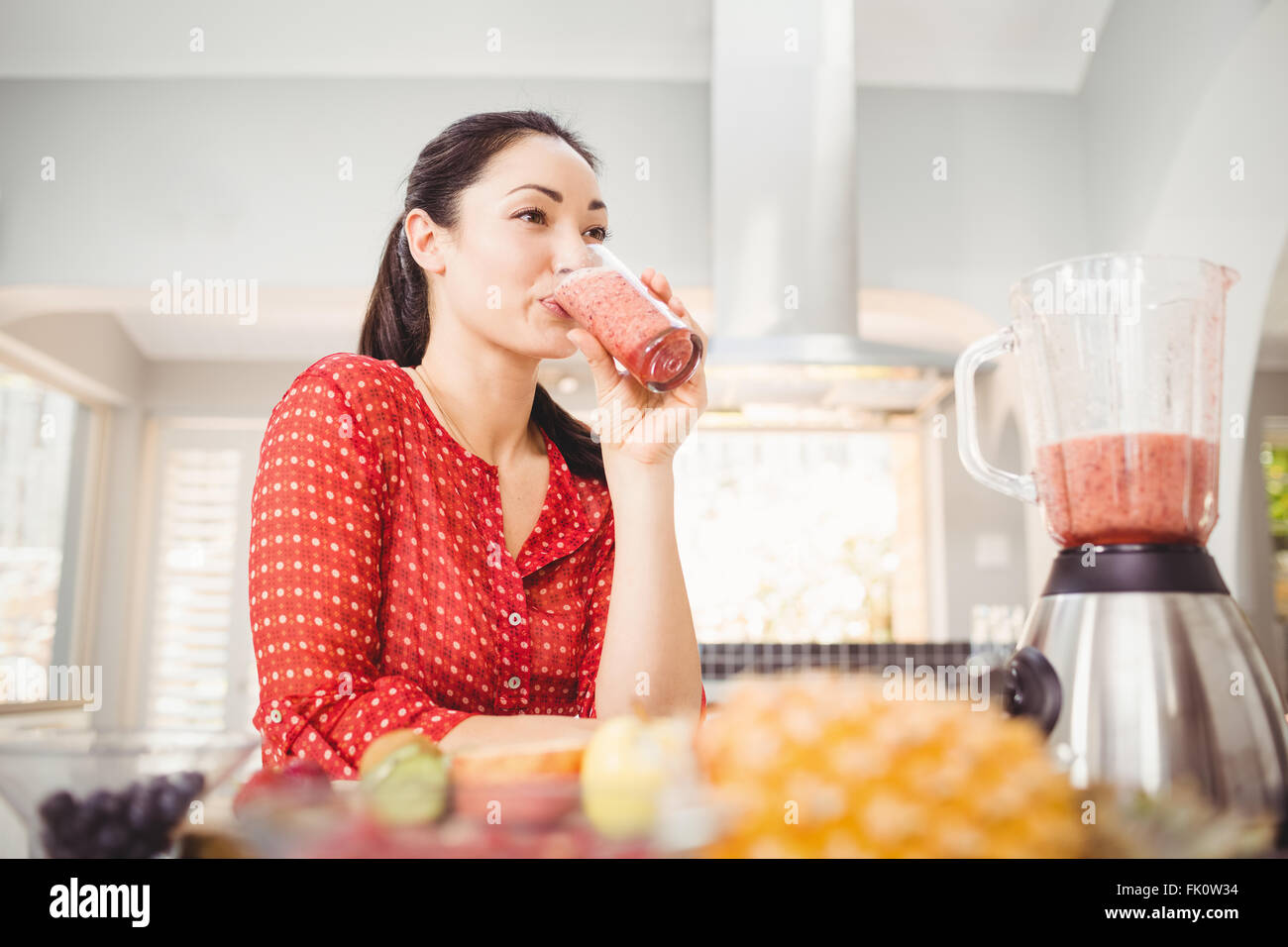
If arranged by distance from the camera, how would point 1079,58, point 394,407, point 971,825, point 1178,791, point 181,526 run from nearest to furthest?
point 971,825
point 1178,791
point 394,407
point 1079,58
point 181,526

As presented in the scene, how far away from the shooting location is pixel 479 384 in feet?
3.64

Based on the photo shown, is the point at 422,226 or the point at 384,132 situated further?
the point at 384,132

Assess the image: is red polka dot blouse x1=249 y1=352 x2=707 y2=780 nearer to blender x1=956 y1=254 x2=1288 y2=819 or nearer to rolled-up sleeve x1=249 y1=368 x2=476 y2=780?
rolled-up sleeve x1=249 y1=368 x2=476 y2=780

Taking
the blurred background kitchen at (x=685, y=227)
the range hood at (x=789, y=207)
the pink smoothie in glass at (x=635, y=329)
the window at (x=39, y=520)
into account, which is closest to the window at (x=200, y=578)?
the blurred background kitchen at (x=685, y=227)

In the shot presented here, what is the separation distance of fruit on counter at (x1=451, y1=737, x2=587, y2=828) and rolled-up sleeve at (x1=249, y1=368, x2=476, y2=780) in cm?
31

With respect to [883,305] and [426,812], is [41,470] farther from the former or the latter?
[426,812]

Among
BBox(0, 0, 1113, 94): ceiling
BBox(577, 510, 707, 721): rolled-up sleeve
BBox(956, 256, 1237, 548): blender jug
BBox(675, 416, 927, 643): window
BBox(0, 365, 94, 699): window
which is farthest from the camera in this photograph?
BBox(675, 416, 927, 643): window

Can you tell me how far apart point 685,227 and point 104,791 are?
3.49 metres

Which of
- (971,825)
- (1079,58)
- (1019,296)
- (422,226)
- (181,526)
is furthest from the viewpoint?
(181,526)

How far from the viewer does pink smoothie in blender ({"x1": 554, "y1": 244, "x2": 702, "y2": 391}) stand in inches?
30.3

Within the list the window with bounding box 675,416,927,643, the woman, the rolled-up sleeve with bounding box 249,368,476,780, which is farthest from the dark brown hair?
the window with bounding box 675,416,927,643

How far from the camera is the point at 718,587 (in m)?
5.11

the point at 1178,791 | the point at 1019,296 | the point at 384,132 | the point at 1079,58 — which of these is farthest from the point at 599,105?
the point at 1178,791

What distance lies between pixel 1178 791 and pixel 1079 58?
386 centimetres
